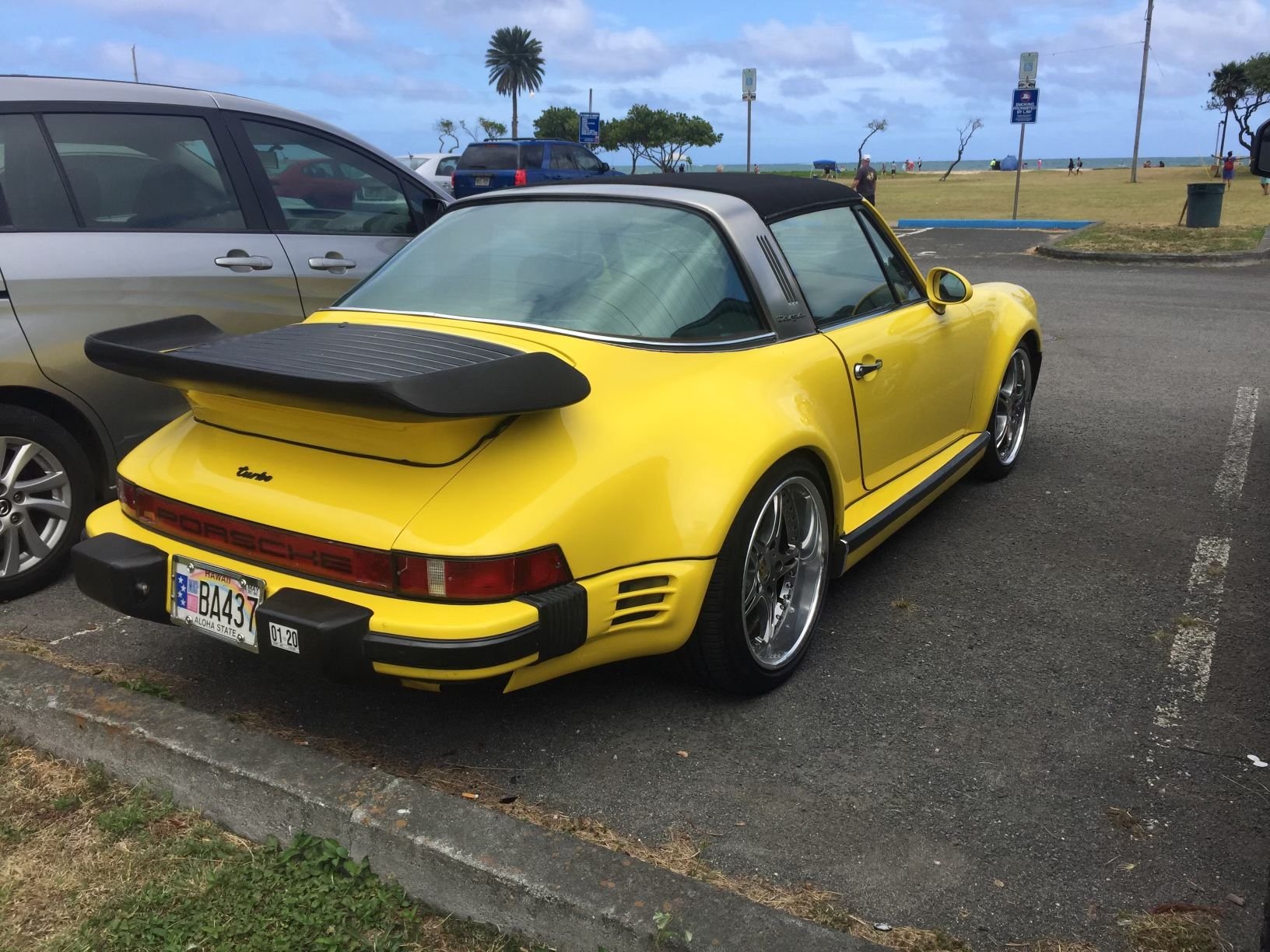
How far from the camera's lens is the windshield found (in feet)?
10.4

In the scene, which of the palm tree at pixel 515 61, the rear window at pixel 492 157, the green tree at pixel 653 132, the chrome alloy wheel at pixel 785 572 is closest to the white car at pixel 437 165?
the rear window at pixel 492 157

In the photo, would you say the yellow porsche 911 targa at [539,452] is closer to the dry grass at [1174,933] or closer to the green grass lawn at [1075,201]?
the dry grass at [1174,933]

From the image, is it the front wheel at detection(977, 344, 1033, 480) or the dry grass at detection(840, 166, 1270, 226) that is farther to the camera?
the dry grass at detection(840, 166, 1270, 226)

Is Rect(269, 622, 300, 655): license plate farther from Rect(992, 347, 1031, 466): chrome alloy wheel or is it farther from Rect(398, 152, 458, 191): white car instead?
Rect(398, 152, 458, 191): white car

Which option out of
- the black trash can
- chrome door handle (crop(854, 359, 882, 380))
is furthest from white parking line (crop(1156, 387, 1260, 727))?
the black trash can

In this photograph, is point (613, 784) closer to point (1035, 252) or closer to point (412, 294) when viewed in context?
point (412, 294)

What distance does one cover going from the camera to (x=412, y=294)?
3424 mm

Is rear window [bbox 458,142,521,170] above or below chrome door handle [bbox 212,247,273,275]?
above

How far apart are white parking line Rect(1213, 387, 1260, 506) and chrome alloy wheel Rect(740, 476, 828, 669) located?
265 cm

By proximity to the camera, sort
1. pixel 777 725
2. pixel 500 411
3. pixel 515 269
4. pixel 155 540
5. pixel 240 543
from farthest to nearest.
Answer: pixel 515 269 → pixel 777 725 → pixel 155 540 → pixel 240 543 → pixel 500 411

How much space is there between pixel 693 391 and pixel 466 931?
148 centimetres


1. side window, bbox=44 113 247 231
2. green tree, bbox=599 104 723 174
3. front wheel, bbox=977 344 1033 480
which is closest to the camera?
side window, bbox=44 113 247 231

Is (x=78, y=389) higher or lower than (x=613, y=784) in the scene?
higher

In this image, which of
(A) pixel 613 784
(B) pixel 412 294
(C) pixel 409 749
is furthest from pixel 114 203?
(A) pixel 613 784
